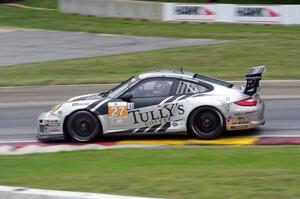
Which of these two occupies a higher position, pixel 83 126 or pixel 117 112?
pixel 117 112

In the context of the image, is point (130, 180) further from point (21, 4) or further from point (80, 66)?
point (21, 4)

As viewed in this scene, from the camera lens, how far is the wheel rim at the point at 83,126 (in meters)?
12.8

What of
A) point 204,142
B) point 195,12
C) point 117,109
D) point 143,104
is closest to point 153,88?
point 143,104

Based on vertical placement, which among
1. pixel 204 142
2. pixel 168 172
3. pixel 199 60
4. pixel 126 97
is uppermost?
pixel 199 60

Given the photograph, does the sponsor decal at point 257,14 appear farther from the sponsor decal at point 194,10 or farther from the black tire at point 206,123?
the black tire at point 206,123

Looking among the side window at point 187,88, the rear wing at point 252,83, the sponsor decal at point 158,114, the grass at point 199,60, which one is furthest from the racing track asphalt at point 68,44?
the rear wing at point 252,83

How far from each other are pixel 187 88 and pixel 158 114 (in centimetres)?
69

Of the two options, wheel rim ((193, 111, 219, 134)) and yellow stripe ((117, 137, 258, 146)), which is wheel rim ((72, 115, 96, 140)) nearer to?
yellow stripe ((117, 137, 258, 146))

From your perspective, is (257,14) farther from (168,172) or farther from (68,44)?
(168,172)

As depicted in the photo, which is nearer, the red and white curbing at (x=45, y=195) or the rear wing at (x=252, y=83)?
the red and white curbing at (x=45, y=195)

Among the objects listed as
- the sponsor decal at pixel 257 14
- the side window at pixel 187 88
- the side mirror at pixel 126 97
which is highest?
the sponsor decal at pixel 257 14

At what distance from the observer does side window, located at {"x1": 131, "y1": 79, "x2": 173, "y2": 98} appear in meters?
12.6

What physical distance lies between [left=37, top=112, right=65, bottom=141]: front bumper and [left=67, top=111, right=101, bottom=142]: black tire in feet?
0.57

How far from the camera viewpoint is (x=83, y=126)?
12.9 metres
